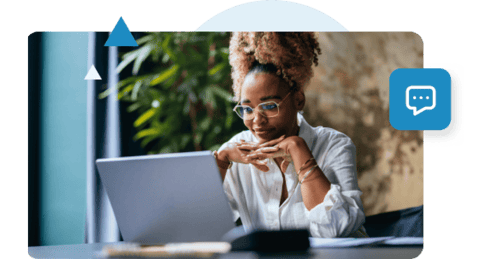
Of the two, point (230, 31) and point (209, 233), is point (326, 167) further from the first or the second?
point (230, 31)

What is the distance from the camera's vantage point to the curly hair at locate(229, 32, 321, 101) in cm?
283

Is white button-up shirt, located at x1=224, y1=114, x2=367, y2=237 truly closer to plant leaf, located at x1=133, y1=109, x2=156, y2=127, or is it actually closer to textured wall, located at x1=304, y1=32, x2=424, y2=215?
textured wall, located at x1=304, y1=32, x2=424, y2=215

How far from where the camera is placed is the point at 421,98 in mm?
2770

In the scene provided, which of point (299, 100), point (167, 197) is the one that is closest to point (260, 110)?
point (299, 100)

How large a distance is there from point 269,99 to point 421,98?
809 millimetres

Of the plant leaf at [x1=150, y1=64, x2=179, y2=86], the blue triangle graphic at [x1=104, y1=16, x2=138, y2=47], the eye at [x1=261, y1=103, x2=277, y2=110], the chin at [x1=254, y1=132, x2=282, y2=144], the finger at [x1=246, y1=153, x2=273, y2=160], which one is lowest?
the finger at [x1=246, y1=153, x2=273, y2=160]

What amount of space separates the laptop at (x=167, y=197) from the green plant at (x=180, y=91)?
0.51ft

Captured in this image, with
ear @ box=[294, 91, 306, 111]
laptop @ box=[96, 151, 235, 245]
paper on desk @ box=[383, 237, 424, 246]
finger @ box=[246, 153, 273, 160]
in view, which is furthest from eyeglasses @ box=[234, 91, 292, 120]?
paper on desk @ box=[383, 237, 424, 246]

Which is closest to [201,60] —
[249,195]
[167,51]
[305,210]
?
[167,51]

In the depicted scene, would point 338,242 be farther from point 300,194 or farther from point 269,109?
point 269,109

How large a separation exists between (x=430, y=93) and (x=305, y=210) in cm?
91

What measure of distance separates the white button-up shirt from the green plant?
179 mm

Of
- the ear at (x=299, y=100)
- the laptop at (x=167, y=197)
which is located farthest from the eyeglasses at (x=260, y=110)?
the laptop at (x=167, y=197)

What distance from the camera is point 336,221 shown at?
110 inches
